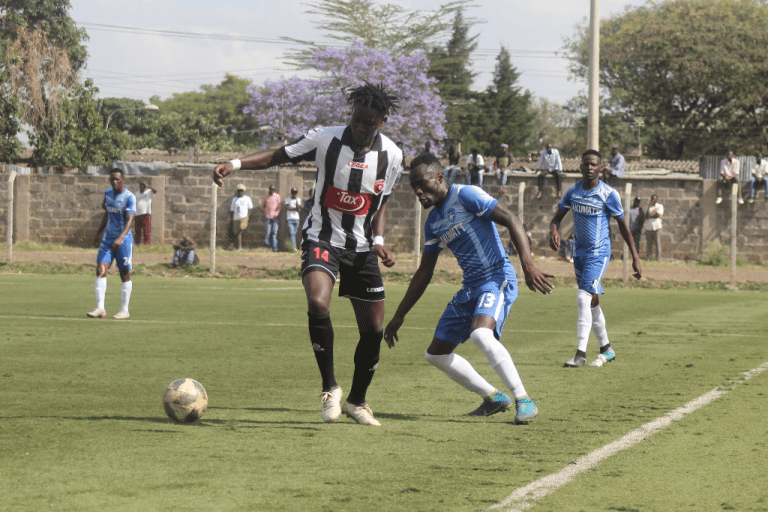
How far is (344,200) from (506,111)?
62.5m

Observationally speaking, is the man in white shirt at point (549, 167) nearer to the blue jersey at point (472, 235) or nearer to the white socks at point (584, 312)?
the white socks at point (584, 312)

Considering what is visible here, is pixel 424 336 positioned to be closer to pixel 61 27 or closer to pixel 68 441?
pixel 68 441

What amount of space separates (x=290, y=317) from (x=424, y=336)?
8.63ft

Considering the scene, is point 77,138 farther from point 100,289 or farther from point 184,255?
point 100,289

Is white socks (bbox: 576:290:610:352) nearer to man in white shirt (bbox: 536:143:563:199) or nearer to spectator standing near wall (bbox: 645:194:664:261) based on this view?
spectator standing near wall (bbox: 645:194:664:261)

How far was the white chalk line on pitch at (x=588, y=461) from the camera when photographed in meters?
4.03

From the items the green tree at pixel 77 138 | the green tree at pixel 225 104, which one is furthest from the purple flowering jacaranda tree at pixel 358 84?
the green tree at pixel 225 104

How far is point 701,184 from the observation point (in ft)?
78.4

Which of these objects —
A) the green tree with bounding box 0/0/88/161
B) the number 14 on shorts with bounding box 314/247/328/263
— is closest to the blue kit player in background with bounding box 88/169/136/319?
the number 14 on shorts with bounding box 314/247/328/263

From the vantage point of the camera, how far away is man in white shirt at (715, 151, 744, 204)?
23625 millimetres

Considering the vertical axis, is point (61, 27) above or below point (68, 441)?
above

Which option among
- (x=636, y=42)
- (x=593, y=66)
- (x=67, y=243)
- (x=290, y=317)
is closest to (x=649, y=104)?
(x=636, y=42)

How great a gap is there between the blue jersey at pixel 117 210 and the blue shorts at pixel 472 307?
7145 mm

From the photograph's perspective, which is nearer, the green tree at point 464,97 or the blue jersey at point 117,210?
the blue jersey at point 117,210
